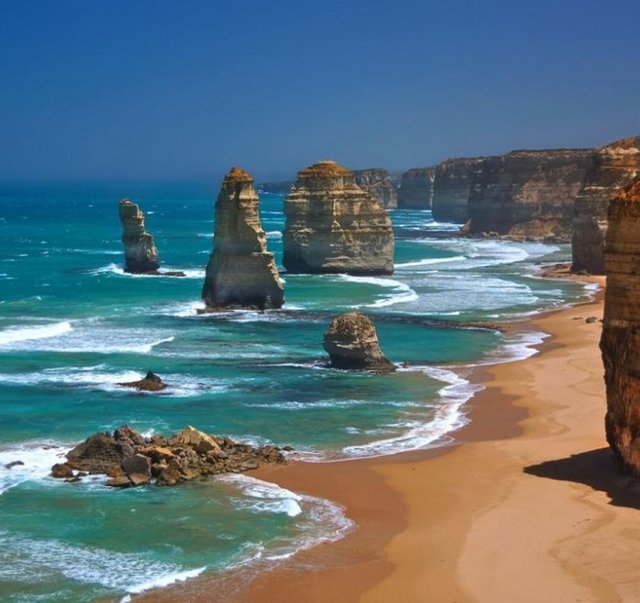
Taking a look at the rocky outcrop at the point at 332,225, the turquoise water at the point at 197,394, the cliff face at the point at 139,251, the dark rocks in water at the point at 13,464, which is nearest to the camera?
the turquoise water at the point at 197,394

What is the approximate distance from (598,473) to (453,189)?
4642 inches

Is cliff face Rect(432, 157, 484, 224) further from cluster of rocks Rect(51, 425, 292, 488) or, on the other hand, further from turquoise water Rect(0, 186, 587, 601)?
cluster of rocks Rect(51, 425, 292, 488)

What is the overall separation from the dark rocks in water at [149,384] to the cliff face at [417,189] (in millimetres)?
144856

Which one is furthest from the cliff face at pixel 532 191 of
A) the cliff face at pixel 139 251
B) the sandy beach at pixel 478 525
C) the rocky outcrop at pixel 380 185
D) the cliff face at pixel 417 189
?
the sandy beach at pixel 478 525

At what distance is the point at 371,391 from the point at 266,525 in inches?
514

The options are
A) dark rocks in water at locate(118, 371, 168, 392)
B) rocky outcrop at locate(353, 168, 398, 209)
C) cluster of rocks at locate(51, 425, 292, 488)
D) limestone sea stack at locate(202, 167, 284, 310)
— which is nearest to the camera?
cluster of rocks at locate(51, 425, 292, 488)

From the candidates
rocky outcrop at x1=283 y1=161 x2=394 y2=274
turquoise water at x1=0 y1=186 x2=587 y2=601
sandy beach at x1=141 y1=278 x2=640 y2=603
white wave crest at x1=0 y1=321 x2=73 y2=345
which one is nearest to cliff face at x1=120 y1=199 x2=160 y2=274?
turquoise water at x1=0 y1=186 x2=587 y2=601

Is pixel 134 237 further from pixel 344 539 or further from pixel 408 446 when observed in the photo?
pixel 344 539

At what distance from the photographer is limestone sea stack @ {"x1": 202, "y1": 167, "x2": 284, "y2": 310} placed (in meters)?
51.6

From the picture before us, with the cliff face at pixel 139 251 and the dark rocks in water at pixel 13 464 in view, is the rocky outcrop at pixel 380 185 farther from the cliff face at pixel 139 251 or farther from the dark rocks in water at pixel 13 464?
the dark rocks in water at pixel 13 464

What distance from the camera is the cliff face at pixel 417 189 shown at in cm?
17738

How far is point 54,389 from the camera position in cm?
3381

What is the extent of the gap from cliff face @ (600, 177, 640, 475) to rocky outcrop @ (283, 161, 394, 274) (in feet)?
157

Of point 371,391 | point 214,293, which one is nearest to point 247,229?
point 214,293
